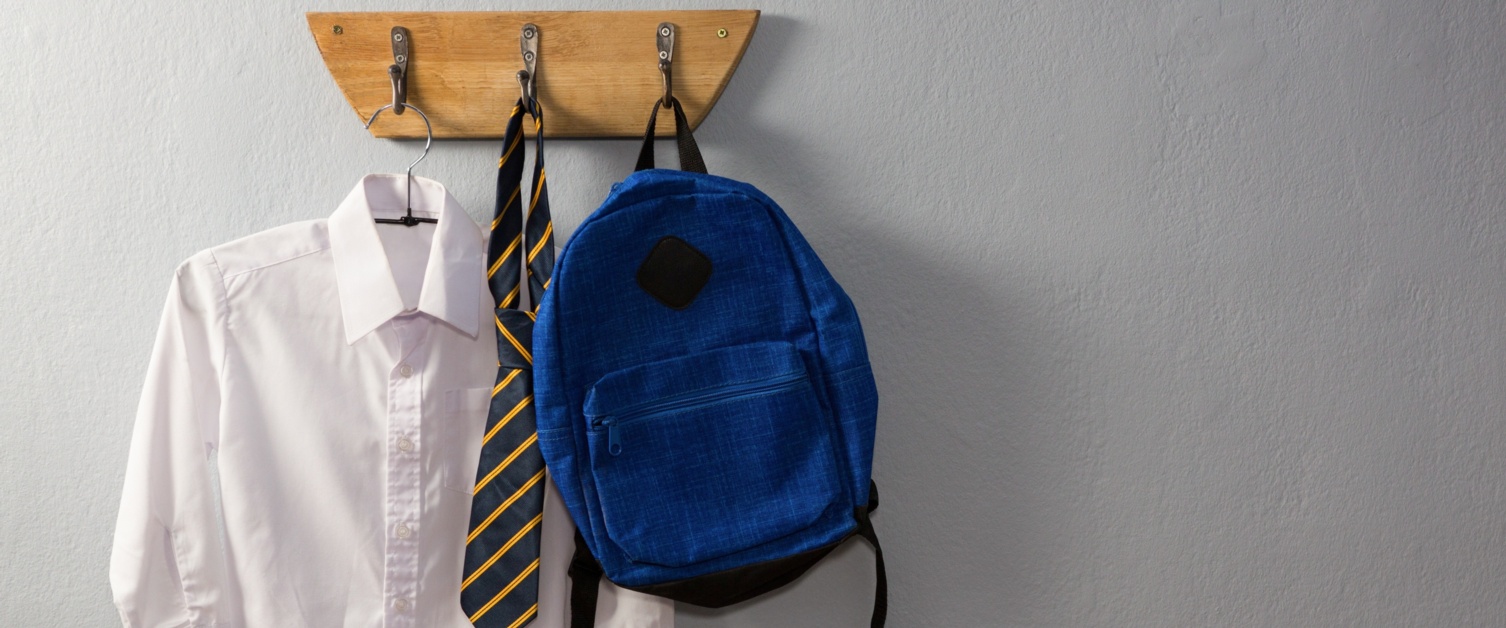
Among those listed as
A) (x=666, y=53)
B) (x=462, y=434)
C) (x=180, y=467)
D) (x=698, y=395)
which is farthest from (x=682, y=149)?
(x=180, y=467)

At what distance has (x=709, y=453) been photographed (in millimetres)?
887

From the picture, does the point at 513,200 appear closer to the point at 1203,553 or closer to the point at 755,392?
the point at 755,392

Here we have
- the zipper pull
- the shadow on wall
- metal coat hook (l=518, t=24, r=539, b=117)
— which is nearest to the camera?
the zipper pull

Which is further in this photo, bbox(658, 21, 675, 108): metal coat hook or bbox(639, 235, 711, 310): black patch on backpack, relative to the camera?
bbox(658, 21, 675, 108): metal coat hook

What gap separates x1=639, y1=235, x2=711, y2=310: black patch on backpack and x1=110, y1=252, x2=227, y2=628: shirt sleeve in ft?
1.52

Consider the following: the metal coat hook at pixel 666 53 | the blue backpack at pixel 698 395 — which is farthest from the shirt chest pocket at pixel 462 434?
the metal coat hook at pixel 666 53

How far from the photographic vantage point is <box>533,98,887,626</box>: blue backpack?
0.87m

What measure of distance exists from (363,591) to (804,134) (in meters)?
0.72

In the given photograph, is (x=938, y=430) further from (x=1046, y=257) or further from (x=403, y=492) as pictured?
(x=403, y=492)

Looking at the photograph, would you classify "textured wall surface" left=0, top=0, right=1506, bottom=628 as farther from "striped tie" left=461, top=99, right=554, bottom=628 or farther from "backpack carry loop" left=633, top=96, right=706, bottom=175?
"striped tie" left=461, top=99, right=554, bottom=628

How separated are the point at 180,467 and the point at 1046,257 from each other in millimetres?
1020

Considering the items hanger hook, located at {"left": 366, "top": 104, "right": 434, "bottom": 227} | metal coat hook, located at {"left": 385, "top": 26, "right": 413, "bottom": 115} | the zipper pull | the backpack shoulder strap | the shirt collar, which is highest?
metal coat hook, located at {"left": 385, "top": 26, "right": 413, "bottom": 115}

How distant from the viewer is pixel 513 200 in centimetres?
97

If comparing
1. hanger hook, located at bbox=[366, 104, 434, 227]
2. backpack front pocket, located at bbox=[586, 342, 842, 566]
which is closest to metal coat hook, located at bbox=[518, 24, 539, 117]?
hanger hook, located at bbox=[366, 104, 434, 227]
